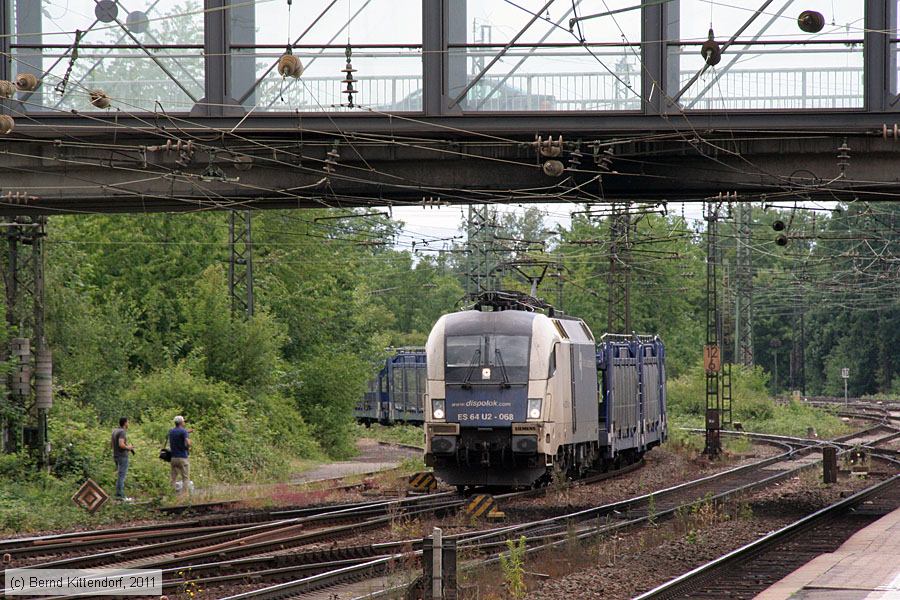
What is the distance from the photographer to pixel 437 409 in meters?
A: 21.3

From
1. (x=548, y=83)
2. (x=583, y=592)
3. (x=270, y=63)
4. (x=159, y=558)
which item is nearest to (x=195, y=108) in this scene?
(x=270, y=63)

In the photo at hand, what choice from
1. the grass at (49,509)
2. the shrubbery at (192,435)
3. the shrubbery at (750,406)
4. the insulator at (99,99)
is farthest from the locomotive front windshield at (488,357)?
the shrubbery at (750,406)

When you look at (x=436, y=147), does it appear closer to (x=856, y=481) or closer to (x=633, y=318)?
(x=856, y=481)

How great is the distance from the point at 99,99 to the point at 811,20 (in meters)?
8.68

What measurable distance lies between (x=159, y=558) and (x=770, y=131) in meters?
9.40

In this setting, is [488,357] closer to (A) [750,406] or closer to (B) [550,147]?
(B) [550,147]

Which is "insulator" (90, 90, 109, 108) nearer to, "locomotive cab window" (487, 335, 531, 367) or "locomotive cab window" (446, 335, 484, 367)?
"locomotive cab window" (446, 335, 484, 367)

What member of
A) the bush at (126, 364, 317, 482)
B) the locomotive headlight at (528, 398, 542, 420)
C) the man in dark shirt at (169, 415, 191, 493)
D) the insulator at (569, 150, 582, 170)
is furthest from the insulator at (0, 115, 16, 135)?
the bush at (126, 364, 317, 482)

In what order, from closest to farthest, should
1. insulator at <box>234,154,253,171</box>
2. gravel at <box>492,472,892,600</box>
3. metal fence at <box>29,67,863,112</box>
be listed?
gravel at <box>492,472,892,600</box>, metal fence at <box>29,67,863,112</box>, insulator at <box>234,154,253,171</box>

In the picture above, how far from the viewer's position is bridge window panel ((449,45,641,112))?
16.5 metres

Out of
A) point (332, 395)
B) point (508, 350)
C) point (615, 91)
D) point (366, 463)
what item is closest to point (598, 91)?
point (615, 91)

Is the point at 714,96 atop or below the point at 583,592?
atop

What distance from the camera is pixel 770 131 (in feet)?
54.4

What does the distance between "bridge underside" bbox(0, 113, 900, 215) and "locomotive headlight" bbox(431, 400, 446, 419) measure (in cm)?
383
